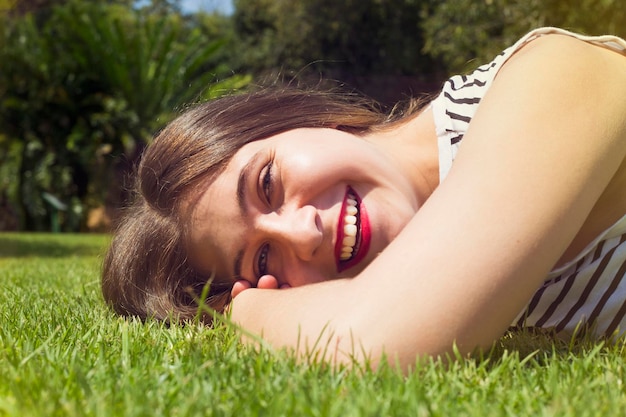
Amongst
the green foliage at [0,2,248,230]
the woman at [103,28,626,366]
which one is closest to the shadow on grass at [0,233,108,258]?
the green foliage at [0,2,248,230]

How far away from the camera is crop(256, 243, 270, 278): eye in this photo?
2406mm

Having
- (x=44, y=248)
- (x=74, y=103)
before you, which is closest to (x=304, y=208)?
(x=44, y=248)

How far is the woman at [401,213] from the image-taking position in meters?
1.67

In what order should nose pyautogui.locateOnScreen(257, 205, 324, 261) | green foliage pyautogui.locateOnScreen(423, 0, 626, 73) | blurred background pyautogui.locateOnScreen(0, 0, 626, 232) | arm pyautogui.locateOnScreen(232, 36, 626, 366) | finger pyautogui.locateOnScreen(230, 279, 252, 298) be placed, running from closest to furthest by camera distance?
arm pyautogui.locateOnScreen(232, 36, 626, 366), nose pyautogui.locateOnScreen(257, 205, 324, 261), finger pyautogui.locateOnScreen(230, 279, 252, 298), green foliage pyautogui.locateOnScreen(423, 0, 626, 73), blurred background pyautogui.locateOnScreen(0, 0, 626, 232)

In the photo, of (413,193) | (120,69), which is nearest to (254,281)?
(413,193)

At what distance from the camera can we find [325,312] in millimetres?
1811

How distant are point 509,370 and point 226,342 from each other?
2.86ft

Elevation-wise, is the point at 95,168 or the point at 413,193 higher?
the point at 413,193

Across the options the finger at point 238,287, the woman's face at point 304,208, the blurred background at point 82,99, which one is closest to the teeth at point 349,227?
the woman's face at point 304,208

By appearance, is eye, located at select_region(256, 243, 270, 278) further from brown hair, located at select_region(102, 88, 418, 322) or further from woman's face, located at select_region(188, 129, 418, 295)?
brown hair, located at select_region(102, 88, 418, 322)

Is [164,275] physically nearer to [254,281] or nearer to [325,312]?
[254,281]

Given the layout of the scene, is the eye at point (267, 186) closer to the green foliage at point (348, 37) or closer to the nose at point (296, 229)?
the nose at point (296, 229)

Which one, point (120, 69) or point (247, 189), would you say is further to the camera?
point (120, 69)

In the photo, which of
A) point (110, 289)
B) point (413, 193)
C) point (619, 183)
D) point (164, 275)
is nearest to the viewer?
point (619, 183)
